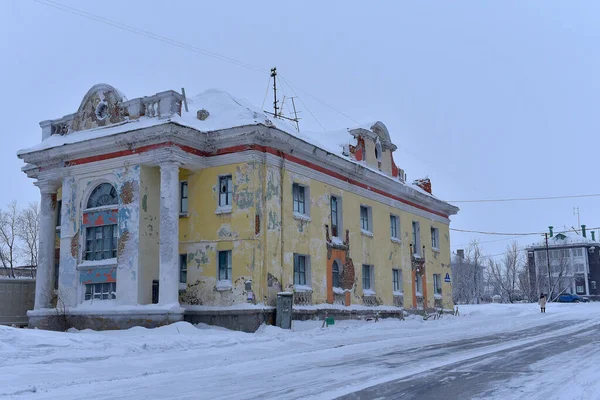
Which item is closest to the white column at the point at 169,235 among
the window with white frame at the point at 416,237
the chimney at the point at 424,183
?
the window with white frame at the point at 416,237

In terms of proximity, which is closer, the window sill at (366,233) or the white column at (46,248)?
the white column at (46,248)

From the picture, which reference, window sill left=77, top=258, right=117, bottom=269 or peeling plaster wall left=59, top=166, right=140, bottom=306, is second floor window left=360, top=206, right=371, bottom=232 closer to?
peeling plaster wall left=59, top=166, right=140, bottom=306

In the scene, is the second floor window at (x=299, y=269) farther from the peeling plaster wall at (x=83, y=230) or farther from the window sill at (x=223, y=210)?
the peeling plaster wall at (x=83, y=230)

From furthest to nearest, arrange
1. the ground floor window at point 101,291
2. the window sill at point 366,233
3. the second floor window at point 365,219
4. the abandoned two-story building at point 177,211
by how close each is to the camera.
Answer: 1. the second floor window at point 365,219
2. the window sill at point 366,233
3. the ground floor window at point 101,291
4. the abandoned two-story building at point 177,211

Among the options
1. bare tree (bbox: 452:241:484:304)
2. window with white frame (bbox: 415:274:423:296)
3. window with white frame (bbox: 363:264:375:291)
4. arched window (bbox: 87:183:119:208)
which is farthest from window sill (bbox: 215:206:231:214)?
bare tree (bbox: 452:241:484:304)

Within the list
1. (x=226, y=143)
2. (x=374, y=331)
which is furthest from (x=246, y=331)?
(x=226, y=143)

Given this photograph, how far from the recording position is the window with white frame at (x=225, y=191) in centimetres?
2208

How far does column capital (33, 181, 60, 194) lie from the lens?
2414 centimetres

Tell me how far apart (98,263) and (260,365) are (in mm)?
12447

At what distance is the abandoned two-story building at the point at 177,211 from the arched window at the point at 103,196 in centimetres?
4

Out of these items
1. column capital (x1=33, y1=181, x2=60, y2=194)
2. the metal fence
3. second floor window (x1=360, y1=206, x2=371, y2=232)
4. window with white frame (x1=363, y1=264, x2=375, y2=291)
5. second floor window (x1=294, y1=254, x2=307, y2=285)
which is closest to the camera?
second floor window (x1=294, y1=254, x2=307, y2=285)

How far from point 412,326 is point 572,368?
13.6 meters

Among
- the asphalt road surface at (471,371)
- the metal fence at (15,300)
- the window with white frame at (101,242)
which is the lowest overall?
the asphalt road surface at (471,371)

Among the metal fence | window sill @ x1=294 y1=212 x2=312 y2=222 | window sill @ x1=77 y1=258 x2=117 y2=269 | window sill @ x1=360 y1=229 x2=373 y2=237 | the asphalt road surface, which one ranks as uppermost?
window sill @ x1=294 y1=212 x2=312 y2=222
